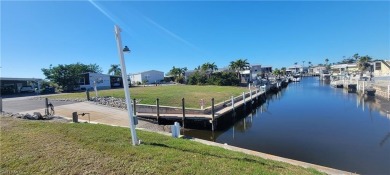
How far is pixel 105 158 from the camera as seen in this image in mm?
5832

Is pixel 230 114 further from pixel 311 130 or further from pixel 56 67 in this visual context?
pixel 56 67

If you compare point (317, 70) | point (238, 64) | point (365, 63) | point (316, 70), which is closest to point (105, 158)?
point (238, 64)

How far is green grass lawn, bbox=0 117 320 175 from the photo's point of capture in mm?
5363


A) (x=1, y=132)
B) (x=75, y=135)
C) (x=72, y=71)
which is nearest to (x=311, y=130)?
(x=75, y=135)

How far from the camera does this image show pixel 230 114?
2206 centimetres

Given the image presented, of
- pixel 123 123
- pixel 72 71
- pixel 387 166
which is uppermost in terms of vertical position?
pixel 72 71

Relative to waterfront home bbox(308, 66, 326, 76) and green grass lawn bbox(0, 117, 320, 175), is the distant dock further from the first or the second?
waterfront home bbox(308, 66, 326, 76)

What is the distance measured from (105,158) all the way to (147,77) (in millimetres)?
64243

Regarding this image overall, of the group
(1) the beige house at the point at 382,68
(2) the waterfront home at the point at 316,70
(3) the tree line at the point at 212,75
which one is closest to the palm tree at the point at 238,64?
(3) the tree line at the point at 212,75

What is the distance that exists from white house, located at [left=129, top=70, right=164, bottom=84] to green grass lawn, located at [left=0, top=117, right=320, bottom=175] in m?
57.9

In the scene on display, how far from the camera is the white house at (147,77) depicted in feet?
221

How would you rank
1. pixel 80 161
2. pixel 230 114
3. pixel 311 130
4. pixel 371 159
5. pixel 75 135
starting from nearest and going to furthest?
pixel 80 161 → pixel 75 135 → pixel 371 159 → pixel 311 130 → pixel 230 114

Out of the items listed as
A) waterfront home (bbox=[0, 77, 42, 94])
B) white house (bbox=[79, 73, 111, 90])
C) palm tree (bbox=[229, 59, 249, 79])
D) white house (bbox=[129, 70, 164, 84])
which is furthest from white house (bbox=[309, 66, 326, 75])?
waterfront home (bbox=[0, 77, 42, 94])

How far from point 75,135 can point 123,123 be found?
808 centimetres
